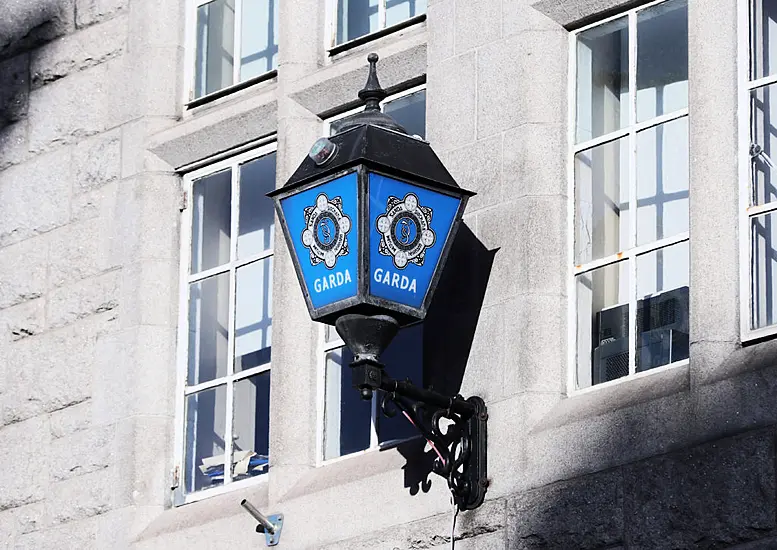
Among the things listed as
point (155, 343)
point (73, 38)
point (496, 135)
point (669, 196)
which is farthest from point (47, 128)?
point (669, 196)

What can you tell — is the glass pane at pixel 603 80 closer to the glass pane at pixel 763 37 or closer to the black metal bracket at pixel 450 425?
the glass pane at pixel 763 37

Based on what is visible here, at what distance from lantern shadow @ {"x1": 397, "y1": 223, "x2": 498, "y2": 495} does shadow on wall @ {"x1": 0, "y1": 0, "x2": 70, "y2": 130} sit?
288 centimetres

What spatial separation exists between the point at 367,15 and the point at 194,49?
993mm

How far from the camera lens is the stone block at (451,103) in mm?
9047

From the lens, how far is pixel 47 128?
10.8 meters

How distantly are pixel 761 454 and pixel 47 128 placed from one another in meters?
4.43

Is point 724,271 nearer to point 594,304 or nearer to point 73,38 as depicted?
point 594,304

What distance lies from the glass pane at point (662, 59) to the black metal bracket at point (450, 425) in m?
1.27

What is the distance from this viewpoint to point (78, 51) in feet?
35.4

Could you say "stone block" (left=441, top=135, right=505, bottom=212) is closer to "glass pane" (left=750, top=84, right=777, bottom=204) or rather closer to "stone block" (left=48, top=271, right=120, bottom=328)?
"glass pane" (left=750, top=84, right=777, bottom=204)

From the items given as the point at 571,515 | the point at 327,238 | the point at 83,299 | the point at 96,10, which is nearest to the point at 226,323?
the point at 83,299

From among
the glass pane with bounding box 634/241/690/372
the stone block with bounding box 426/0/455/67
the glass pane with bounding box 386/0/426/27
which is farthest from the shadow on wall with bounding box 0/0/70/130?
the glass pane with bounding box 634/241/690/372

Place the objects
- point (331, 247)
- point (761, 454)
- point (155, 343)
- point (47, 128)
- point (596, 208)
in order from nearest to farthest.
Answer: point (761, 454)
point (331, 247)
point (596, 208)
point (155, 343)
point (47, 128)

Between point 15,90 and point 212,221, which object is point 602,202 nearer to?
point 212,221
